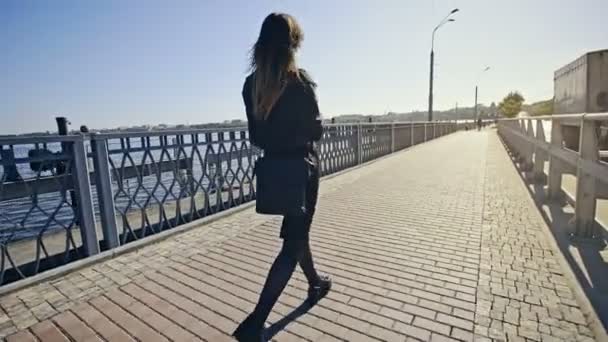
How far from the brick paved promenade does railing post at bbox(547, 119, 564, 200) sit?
373 millimetres

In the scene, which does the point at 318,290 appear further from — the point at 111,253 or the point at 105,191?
the point at 105,191

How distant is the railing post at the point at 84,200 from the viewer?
3.47m

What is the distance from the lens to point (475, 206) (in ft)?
17.1

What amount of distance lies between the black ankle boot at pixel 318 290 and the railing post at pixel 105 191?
259 cm

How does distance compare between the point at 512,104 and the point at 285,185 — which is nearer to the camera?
the point at 285,185

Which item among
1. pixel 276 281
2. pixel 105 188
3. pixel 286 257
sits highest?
pixel 105 188

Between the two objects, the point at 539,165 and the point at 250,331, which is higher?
the point at 539,165

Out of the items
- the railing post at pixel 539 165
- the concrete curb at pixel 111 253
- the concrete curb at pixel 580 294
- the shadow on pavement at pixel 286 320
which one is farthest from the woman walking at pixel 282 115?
the railing post at pixel 539 165

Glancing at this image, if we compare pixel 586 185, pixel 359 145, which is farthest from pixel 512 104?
pixel 586 185

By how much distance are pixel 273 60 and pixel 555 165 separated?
4.66m

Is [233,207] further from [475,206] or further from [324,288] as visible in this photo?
[475,206]

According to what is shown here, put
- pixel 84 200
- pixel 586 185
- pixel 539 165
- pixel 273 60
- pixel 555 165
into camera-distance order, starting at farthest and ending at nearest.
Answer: pixel 539 165 < pixel 555 165 < pixel 84 200 < pixel 586 185 < pixel 273 60

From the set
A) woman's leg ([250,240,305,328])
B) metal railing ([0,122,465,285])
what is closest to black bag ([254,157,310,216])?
woman's leg ([250,240,305,328])

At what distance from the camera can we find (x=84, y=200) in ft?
11.6
